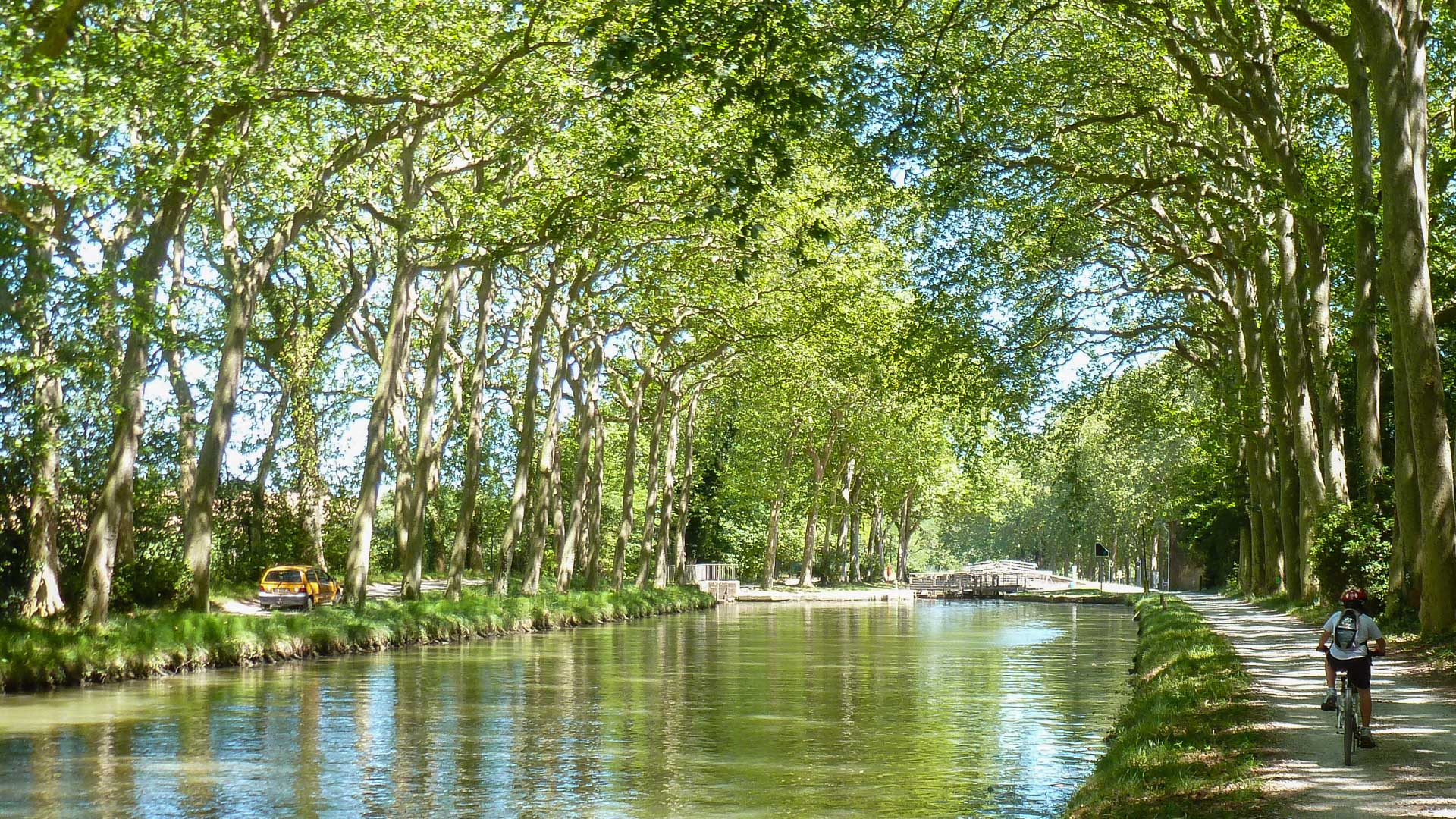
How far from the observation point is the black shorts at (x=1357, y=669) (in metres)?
11.5

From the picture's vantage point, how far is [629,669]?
2750 centimetres

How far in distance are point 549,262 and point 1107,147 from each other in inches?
575

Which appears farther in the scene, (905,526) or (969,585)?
(905,526)

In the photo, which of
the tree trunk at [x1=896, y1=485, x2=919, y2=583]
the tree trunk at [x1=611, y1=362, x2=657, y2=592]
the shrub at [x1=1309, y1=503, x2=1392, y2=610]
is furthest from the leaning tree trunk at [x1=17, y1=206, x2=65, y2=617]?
the tree trunk at [x1=896, y1=485, x2=919, y2=583]

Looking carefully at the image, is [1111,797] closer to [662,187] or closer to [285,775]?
[285,775]

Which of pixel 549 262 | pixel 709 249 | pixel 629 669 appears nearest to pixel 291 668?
pixel 629 669

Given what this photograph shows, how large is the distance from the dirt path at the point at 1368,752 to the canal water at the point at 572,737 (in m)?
2.08

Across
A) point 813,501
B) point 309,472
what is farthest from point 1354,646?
point 813,501

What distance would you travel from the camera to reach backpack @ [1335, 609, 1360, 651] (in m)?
11.8

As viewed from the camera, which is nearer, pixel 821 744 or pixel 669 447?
pixel 821 744

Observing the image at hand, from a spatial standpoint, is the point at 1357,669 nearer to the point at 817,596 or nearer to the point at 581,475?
the point at 581,475

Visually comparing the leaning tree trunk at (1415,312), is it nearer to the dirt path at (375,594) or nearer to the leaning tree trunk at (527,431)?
the dirt path at (375,594)

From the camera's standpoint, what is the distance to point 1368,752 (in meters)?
11.2

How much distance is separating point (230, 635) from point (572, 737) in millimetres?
10990
